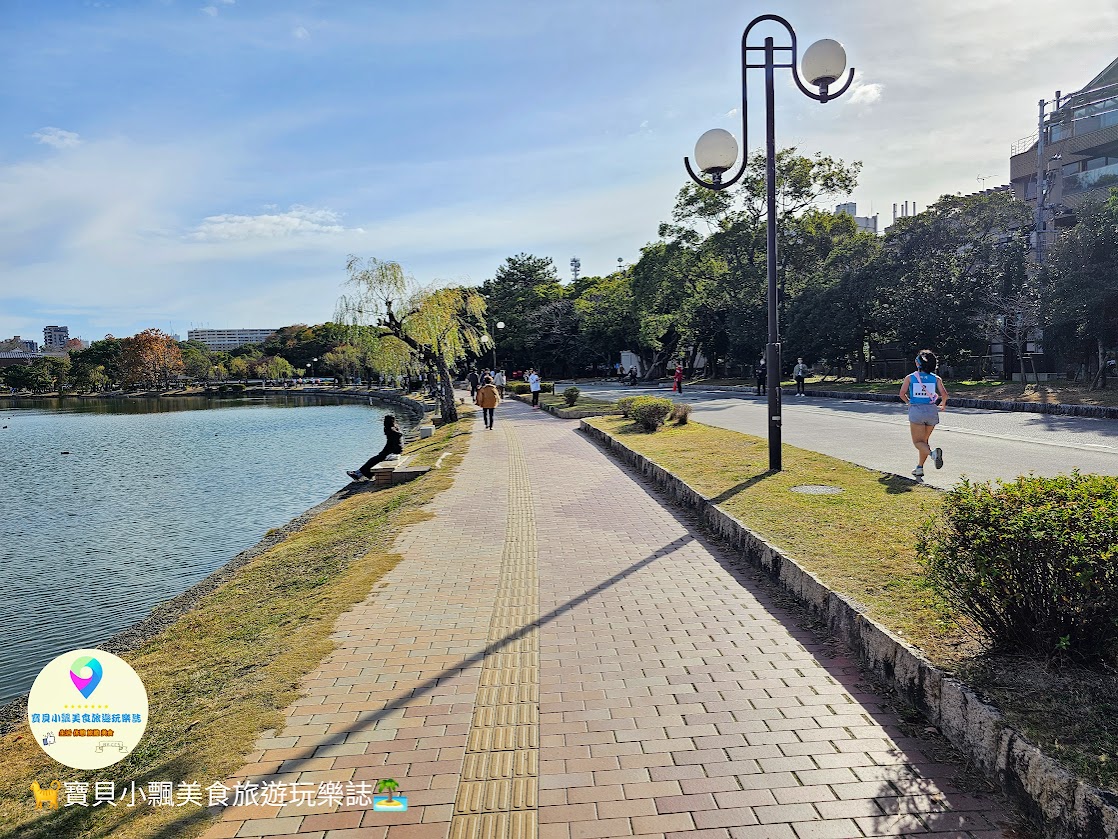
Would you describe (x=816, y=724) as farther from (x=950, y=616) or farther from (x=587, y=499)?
(x=587, y=499)

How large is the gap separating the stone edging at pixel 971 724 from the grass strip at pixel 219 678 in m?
3.33

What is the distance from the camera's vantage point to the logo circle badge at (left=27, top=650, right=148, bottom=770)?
346 cm

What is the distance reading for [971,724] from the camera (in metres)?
3.21

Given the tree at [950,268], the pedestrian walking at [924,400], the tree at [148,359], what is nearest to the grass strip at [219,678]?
the pedestrian walking at [924,400]

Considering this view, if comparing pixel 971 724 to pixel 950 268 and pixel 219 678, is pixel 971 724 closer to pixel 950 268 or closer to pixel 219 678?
pixel 219 678

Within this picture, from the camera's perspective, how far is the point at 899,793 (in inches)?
120

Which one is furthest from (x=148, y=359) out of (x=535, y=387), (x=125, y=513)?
(x=125, y=513)

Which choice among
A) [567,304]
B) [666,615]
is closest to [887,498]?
[666,615]

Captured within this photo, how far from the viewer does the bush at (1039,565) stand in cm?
326

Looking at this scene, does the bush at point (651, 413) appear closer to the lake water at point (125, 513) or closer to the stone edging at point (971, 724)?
the lake water at point (125, 513)

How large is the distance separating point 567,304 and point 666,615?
5135 cm

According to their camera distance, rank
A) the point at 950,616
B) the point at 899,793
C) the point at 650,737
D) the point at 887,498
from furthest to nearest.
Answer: the point at 887,498 → the point at 950,616 → the point at 650,737 → the point at 899,793

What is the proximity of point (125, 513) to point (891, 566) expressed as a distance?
1575cm

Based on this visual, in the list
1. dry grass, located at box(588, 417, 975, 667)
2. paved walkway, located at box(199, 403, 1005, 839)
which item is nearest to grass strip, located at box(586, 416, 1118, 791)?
dry grass, located at box(588, 417, 975, 667)
